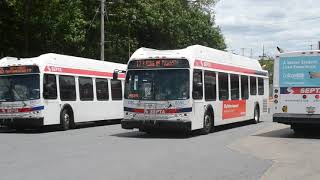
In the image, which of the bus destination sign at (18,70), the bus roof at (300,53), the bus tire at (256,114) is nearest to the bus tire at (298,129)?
the bus roof at (300,53)

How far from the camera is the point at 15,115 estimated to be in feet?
71.6

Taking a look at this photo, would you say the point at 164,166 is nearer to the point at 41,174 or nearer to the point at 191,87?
the point at 41,174

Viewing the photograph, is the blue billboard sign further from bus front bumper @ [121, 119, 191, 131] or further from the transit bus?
bus front bumper @ [121, 119, 191, 131]

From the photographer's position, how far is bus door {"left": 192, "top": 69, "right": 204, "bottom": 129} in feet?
62.2

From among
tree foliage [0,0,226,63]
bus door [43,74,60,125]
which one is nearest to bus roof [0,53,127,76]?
bus door [43,74,60,125]

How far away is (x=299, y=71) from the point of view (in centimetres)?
1894

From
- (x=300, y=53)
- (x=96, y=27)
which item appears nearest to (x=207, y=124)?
(x=300, y=53)

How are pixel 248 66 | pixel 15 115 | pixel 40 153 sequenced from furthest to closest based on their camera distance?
pixel 248 66 < pixel 15 115 < pixel 40 153

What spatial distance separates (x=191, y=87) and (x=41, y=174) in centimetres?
870

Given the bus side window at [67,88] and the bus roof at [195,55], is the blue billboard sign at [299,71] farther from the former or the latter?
the bus side window at [67,88]

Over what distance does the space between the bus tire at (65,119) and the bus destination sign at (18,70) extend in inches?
85.4

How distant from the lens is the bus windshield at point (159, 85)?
18844mm

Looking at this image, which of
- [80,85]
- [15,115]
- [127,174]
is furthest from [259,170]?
[80,85]

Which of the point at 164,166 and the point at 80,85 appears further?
the point at 80,85
